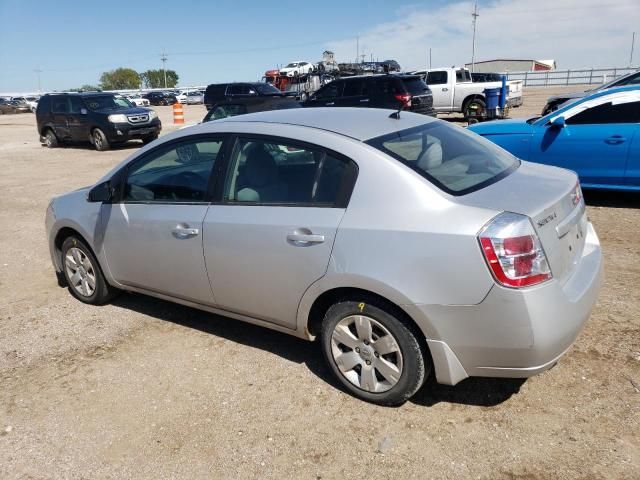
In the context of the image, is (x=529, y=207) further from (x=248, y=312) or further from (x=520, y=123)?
(x=520, y=123)

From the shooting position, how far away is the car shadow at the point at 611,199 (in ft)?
23.9

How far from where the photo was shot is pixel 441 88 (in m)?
20.0

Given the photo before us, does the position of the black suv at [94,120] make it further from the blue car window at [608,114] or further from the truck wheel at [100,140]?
the blue car window at [608,114]

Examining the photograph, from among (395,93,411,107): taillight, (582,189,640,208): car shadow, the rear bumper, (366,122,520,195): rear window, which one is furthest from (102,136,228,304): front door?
(395,93,411,107): taillight

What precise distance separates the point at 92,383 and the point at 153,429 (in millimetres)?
765

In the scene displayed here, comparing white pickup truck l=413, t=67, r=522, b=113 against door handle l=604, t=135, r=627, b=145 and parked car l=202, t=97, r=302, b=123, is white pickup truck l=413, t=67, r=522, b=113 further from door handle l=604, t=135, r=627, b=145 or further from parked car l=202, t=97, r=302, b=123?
door handle l=604, t=135, r=627, b=145

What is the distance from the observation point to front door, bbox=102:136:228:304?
3.67 meters

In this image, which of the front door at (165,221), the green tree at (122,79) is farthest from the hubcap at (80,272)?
the green tree at (122,79)

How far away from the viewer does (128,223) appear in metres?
4.05

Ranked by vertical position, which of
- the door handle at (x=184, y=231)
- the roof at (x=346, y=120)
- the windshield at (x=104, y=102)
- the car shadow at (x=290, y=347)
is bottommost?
the car shadow at (x=290, y=347)

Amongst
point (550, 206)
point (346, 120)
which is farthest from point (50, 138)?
point (550, 206)

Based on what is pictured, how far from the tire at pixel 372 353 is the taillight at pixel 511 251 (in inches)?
23.5

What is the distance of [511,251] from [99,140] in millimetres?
15802

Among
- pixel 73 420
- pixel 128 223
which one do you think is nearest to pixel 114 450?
pixel 73 420
